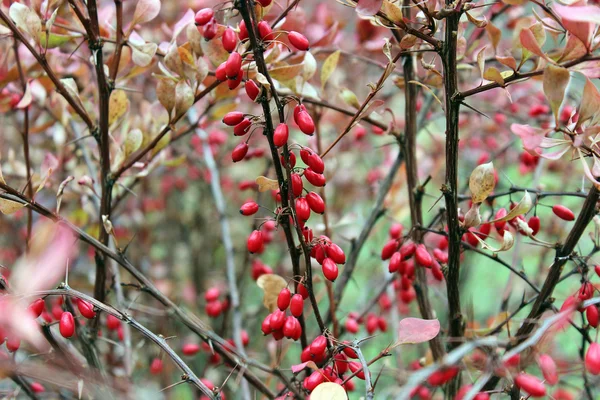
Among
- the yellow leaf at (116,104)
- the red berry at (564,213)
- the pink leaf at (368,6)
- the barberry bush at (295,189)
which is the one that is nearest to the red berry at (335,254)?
the barberry bush at (295,189)

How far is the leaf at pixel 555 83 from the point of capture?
2.31 ft

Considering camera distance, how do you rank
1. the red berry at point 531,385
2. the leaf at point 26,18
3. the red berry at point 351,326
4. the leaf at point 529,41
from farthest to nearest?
the red berry at point 351,326 → the leaf at point 26,18 → the leaf at point 529,41 → the red berry at point 531,385

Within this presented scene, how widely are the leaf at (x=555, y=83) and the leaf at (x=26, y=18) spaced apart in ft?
2.59

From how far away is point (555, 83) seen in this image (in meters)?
0.71

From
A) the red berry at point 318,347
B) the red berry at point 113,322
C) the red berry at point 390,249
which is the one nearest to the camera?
the red berry at point 318,347

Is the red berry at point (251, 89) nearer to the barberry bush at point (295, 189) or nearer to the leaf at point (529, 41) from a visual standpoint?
the barberry bush at point (295, 189)

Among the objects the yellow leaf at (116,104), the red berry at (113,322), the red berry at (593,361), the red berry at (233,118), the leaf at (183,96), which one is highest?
the red berry at (233,118)

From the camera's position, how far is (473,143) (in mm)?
2453

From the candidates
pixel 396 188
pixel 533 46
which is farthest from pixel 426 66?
pixel 396 188

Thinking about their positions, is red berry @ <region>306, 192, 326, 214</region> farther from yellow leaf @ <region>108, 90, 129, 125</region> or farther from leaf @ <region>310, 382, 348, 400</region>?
yellow leaf @ <region>108, 90, 129, 125</region>

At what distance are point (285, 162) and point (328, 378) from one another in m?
0.30

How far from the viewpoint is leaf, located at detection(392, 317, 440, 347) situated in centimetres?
77

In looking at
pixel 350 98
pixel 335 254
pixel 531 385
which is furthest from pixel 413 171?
pixel 531 385

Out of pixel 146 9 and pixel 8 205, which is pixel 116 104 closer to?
pixel 146 9
